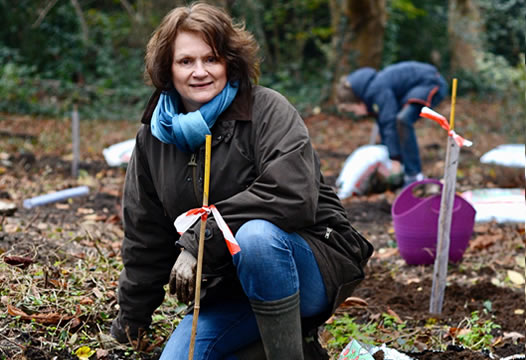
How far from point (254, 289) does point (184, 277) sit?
25cm

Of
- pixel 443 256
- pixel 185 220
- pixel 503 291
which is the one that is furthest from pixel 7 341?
pixel 503 291

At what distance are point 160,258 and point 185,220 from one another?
48 cm

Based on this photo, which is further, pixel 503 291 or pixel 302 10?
pixel 302 10

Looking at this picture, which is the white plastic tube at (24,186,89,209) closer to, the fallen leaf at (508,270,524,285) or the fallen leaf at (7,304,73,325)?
the fallen leaf at (7,304,73,325)

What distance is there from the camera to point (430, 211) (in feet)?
14.1

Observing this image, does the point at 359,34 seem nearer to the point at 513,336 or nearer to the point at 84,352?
the point at 513,336

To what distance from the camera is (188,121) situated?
231cm

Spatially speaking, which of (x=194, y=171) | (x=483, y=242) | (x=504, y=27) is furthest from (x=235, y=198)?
(x=504, y=27)

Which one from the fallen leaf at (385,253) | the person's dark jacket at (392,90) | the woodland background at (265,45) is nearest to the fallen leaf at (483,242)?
the fallen leaf at (385,253)

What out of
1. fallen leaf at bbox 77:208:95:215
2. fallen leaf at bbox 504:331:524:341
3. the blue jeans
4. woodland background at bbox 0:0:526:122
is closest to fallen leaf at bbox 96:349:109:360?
the blue jeans

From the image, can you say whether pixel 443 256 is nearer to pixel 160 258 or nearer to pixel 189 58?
pixel 160 258

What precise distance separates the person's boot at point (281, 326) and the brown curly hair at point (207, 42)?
34.0 inches

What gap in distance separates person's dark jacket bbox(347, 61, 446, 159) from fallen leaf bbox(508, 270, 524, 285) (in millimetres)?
2945

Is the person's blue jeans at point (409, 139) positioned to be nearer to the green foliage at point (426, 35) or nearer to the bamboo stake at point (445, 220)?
the bamboo stake at point (445, 220)
